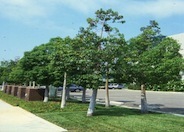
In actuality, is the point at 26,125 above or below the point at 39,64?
below

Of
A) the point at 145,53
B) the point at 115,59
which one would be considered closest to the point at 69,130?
the point at 115,59

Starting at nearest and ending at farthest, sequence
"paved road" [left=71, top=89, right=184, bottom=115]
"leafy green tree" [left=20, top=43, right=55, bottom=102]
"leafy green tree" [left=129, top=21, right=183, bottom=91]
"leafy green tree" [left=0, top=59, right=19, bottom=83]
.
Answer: "leafy green tree" [left=129, top=21, right=183, bottom=91]
"paved road" [left=71, top=89, right=184, bottom=115]
"leafy green tree" [left=20, top=43, right=55, bottom=102]
"leafy green tree" [left=0, top=59, right=19, bottom=83]

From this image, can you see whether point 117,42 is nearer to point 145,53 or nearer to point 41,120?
point 145,53

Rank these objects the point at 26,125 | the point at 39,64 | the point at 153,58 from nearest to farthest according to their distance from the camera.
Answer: the point at 26,125 → the point at 153,58 → the point at 39,64

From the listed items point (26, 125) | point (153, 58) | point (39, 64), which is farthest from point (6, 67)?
point (26, 125)

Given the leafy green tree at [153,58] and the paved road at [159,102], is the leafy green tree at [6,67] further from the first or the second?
the leafy green tree at [153,58]

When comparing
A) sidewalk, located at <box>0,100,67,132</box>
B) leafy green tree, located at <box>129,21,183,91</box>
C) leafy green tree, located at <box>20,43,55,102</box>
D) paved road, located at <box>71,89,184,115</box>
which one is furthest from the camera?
leafy green tree, located at <box>20,43,55,102</box>

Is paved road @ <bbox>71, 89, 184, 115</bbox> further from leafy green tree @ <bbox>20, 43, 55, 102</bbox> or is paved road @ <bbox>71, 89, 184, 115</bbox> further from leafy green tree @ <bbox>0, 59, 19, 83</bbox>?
leafy green tree @ <bbox>0, 59, 19, 83</bbox>

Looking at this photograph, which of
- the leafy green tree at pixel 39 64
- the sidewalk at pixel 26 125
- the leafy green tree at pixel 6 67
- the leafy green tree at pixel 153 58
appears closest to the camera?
the sidewalk at pixel 26 125

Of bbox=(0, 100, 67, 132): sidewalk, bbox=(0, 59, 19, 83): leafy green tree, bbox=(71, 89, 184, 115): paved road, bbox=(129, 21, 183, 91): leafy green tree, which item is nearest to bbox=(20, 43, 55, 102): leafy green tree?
bbox=(71, 89, 184, 115): paved road

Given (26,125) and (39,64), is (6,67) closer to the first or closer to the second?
(39,64)

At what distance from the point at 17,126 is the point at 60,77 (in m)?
8.68

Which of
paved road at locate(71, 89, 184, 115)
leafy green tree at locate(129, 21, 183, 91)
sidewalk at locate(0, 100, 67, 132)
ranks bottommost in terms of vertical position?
sidewalk at locate(0, 100, 67, 132)

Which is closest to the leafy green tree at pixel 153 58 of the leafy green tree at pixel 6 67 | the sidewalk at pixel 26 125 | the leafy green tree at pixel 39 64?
the sidewalk at pixel 26 125
